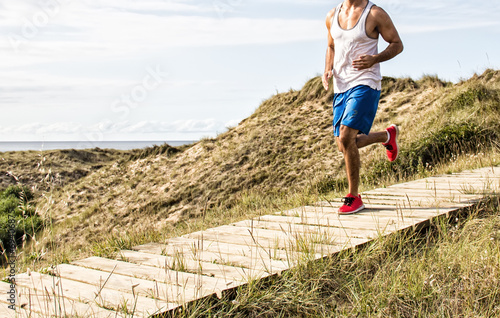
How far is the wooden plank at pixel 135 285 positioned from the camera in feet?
9.64

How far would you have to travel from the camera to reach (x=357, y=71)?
5473mm

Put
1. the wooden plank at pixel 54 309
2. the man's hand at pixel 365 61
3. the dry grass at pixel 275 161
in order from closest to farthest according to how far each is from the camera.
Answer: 1. the wooden plank at pixel 54 309
2. the man's hand at pixel 365 61
3. the dry grass at pixel 275 161

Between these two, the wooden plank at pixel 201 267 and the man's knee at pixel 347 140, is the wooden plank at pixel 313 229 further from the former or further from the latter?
the man's knee at pixel 347 140

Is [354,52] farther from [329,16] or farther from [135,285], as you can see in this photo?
[135,285]

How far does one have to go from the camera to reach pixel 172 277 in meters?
3.37

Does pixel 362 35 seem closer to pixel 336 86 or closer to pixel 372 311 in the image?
pixel 336 86

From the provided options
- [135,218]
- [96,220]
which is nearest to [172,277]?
[135,218]

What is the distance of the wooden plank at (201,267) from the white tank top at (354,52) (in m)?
2.77

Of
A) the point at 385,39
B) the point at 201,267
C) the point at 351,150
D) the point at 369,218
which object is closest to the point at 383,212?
the point at 369,218

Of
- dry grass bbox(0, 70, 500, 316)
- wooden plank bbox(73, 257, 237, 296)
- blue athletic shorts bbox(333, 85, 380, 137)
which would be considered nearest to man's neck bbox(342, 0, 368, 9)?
blue athletic shorts bbox(333, 85, 380, 137)

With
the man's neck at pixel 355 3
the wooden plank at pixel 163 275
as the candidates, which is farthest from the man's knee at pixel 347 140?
the wooden plank at pixel 163 275

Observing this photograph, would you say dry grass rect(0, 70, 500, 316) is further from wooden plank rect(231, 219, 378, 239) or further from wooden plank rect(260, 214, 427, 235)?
wooden plank rect(231, 219, 378, 239)

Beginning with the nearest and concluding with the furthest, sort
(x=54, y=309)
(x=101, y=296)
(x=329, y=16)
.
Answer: (x=54, y=309) → (x=101, y=296) → (x=329, y=16)

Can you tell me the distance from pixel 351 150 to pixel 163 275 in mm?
2770
